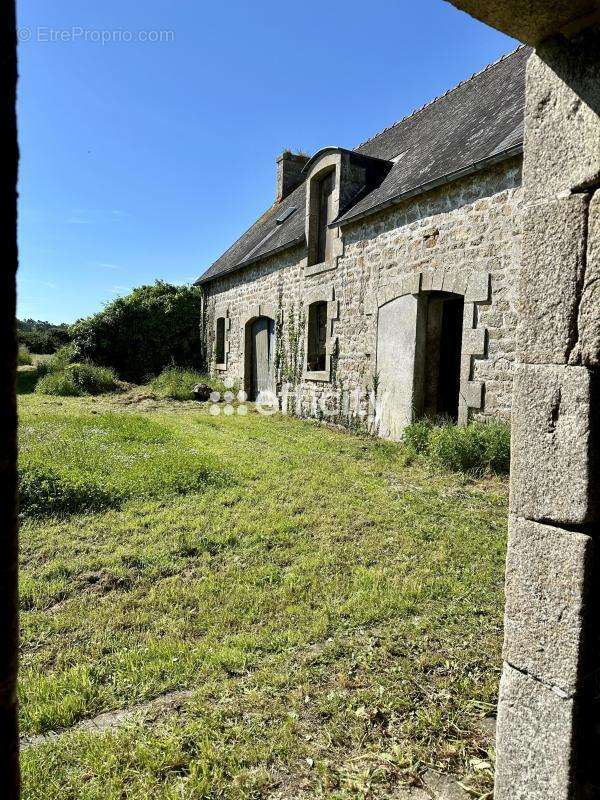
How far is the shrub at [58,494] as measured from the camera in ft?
15.1

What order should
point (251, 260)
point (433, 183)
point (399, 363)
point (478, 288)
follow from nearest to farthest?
1. point (478, 288)
2. point (433, 183)
3. point (399, 363)
4. point (251, 260)

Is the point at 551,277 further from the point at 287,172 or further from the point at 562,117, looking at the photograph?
the point at 287,172

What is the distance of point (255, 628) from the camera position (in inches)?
115

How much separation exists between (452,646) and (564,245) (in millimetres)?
2170

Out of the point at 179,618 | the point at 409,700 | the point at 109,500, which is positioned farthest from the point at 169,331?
the point at 409,700

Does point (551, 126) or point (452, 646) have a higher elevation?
point (551, 126)

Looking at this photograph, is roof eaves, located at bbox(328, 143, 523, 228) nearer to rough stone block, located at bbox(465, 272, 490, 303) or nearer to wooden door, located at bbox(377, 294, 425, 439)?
rough stone block, located at bbox(465, 272, 490, 303)

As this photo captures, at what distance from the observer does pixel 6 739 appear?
0.79 m

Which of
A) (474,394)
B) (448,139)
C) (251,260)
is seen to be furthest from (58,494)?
(251,260)

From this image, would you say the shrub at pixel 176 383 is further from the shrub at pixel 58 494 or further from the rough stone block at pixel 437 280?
the shrub at pixel 58 494

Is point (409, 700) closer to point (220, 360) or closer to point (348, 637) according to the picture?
point (348, 637)

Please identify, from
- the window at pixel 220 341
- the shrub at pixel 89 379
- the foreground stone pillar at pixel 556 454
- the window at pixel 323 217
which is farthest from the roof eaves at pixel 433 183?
the shrub at pixel 89 379

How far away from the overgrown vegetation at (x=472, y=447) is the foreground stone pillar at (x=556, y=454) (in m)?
4.27

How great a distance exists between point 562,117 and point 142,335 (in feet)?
53.9
